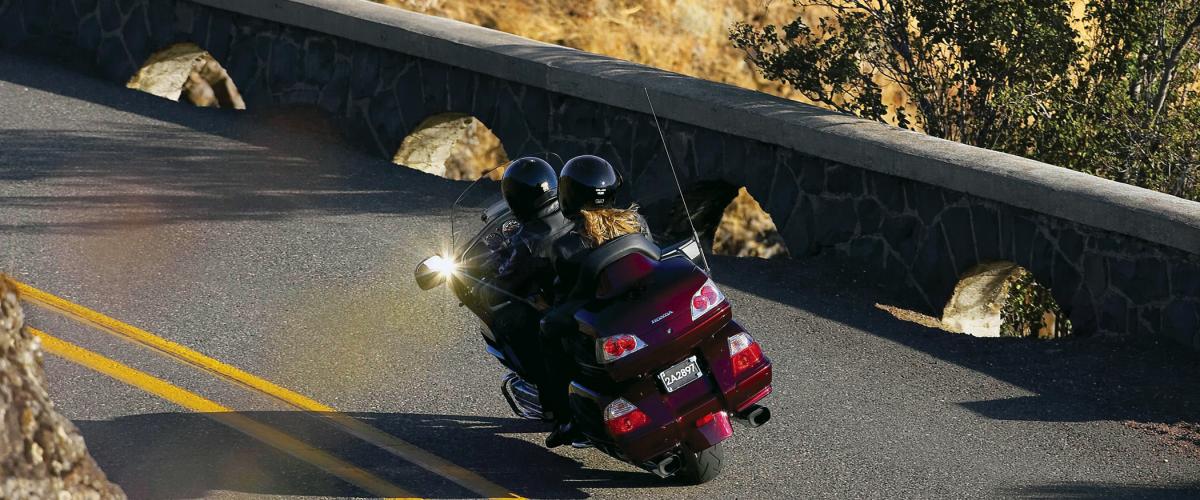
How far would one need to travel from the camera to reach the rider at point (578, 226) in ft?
20.3

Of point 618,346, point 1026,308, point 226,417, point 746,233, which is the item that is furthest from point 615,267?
point 746,233

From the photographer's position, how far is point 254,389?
25.4 ft

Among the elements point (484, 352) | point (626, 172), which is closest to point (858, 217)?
point (626, 172)

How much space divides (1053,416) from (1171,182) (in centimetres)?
394

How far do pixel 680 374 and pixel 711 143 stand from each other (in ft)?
16.8

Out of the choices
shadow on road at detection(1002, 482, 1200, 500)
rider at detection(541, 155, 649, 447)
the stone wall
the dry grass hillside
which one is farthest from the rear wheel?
the dry grass hillside

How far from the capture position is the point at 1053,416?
8008 millimetres

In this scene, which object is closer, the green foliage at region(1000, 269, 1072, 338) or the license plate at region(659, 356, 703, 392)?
the license plate at region(659, 356, 703, 392)

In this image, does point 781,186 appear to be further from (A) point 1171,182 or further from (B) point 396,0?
(B) point 396,0

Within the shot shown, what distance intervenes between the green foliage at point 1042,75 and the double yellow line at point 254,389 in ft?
20.2

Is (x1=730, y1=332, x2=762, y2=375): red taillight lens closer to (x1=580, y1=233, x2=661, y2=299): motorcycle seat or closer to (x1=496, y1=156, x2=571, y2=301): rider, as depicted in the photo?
(x1=580, y1=233, x2=661, y2=299): motorcycle seat

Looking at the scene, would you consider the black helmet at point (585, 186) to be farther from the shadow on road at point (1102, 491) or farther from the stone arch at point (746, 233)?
the stone arch at point (746, 233)

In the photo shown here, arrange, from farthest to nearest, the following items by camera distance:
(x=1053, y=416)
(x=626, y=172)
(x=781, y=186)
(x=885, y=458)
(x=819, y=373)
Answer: (x=626, y=172), (x=781, y=186), (x=819, y=373), (x=1053, y=416), (x=885, y=458)

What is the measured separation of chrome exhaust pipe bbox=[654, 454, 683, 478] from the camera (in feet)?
20.8
